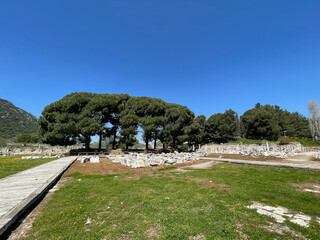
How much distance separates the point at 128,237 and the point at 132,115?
21896 millimetres

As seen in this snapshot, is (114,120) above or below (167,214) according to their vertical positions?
above

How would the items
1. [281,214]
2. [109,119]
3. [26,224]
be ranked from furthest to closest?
1. [109,119]
2. [281,214]
3. [26,224]

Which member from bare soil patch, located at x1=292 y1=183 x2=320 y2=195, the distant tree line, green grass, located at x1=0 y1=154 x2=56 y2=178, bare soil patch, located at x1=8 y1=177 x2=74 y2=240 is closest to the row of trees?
the distant tree line

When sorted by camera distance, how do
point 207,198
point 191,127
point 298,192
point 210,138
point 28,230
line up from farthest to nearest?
point 210,138 → point 191,127 → point 298,192 → point 207,198 → point 28,230

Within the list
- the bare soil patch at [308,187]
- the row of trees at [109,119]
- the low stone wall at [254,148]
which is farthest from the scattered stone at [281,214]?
the row of trees at [109,119]

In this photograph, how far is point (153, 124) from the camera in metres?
24.1

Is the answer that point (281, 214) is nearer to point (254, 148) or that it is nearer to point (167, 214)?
point (167, 214)

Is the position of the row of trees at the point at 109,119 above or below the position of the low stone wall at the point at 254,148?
above

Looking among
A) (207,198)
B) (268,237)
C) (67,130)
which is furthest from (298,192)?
(67,130)

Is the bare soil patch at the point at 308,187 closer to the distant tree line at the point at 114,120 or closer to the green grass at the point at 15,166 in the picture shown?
the green grass at the point at 15,166

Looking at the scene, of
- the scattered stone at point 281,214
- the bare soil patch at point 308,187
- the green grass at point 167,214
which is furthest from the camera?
the bare soil patch at point 308,187

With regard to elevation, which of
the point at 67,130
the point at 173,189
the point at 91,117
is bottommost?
the point at 173,189

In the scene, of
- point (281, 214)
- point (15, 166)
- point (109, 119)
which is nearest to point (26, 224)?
point (281, 214)

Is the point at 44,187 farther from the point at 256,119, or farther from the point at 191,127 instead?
the point at 256,119
